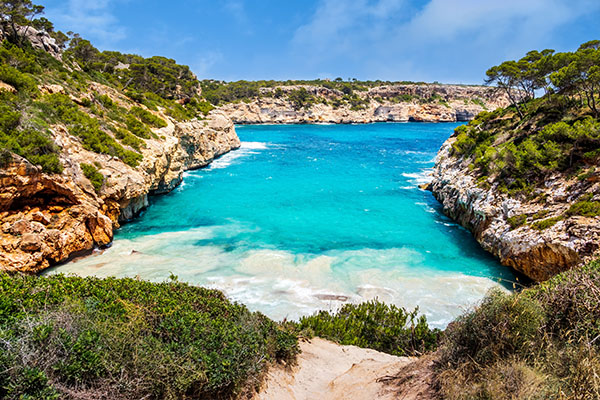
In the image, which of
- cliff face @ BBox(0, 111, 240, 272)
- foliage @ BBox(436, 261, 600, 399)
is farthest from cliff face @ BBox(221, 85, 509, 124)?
foliage @ BBox(436, 261, 600, 399)

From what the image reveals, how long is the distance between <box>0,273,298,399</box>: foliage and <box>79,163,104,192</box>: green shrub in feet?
32.9

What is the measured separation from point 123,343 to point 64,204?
484 inches

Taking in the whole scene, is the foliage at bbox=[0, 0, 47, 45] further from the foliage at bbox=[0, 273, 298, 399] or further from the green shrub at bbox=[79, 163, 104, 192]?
the foliage at bbox=[0, 273, 298, 399]

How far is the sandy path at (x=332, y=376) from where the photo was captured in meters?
6.33

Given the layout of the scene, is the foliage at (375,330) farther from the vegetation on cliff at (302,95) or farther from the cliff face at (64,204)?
the vegetation on cliff at (302,95)

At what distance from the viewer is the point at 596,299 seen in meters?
4.95

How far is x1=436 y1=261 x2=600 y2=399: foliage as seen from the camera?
3994 millimetres

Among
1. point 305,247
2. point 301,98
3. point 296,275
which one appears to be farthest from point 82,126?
point 301,98

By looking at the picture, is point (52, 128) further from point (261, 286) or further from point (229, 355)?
point (229, 355)

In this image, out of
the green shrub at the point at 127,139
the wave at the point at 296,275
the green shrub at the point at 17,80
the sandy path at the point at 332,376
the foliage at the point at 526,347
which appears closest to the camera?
the foliage at the point at 526,347

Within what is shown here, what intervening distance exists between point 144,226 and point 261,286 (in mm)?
10173

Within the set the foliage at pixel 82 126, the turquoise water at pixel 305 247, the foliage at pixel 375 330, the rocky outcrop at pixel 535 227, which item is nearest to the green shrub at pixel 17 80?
the foliage at pixel 82 126

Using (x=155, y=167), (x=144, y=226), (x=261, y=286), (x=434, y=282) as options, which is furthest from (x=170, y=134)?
(x=434, y=282)

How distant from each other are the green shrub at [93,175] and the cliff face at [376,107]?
83.3 meters
